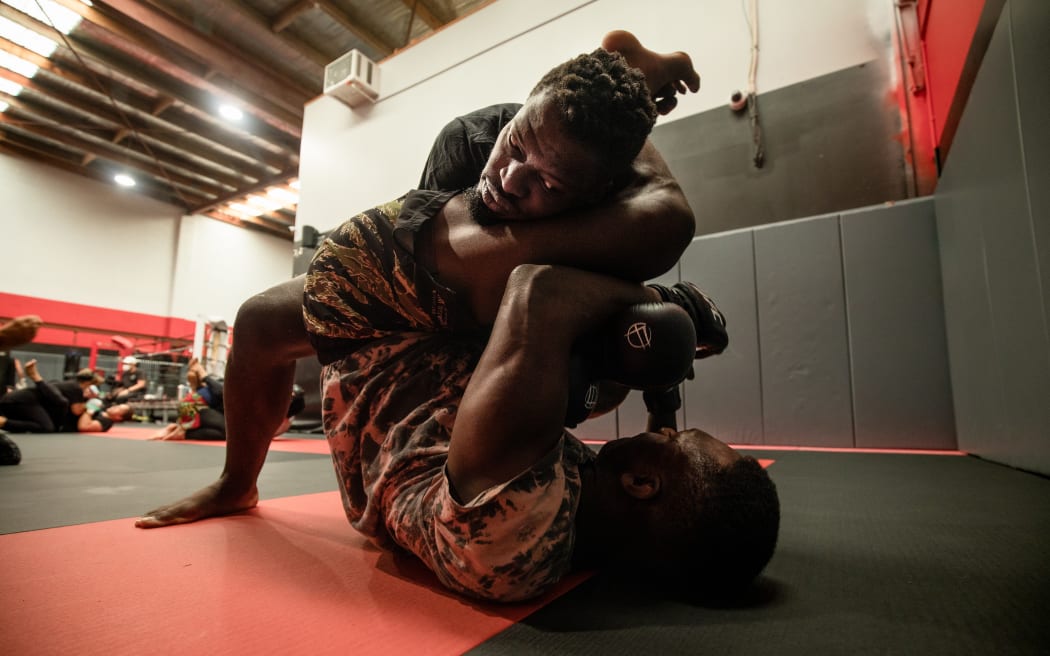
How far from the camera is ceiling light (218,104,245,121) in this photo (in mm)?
8047

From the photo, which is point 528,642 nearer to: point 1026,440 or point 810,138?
point 1026,440

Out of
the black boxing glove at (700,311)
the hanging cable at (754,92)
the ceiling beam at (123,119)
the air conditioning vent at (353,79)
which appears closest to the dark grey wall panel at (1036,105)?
the black boxing glove at (700,311)

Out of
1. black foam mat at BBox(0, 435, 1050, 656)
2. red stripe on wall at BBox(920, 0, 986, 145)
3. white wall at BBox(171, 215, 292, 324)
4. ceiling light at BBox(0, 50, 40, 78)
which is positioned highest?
ceiling light at BBox(0, 50, 40, 78)

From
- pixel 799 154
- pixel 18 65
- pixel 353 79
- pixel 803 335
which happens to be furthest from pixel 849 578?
pixel 18 65

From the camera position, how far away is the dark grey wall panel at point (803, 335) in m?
3.69

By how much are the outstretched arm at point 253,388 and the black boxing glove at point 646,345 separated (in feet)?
2.60

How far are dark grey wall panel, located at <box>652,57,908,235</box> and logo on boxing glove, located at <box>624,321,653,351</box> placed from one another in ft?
12.0

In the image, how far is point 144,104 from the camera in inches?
333

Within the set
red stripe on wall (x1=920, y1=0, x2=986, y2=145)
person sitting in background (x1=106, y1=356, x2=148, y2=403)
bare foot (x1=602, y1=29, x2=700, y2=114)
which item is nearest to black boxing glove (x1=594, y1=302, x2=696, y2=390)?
bare foot (x1=602, y1=29, x2=700, y2=114)

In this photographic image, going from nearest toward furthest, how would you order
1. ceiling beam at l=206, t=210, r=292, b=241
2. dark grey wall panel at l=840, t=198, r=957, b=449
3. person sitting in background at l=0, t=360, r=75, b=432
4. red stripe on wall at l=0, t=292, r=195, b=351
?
dark grey wall panel at l=840, t=198, r=957, b=449 < person sitting in background at l=0, t=360, r=75, b=432 < red stripe on wall at l=0, t=292, r=195, b=351 < ceiling beam at l=206, t=210, r=292, b=241

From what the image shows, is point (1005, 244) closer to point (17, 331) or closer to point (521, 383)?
point (521, 383)

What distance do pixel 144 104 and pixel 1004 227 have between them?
35.3 feet

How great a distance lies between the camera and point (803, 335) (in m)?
3.80

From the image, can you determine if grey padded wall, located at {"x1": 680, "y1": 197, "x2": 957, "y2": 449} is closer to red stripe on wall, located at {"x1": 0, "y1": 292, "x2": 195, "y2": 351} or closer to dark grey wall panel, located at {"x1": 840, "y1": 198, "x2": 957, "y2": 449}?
dark grey wall panel, located at {"x1": 840, "y1": 198, "x2": 957, "y2": 449}
